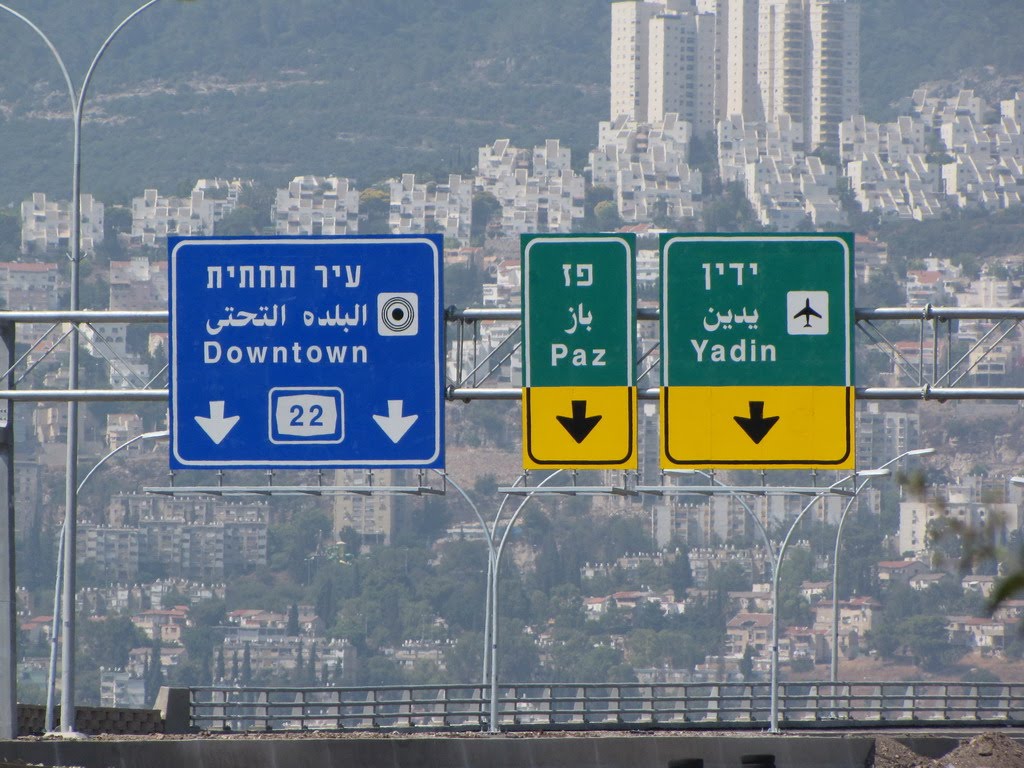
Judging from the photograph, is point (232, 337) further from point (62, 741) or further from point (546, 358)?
point (62, 741)

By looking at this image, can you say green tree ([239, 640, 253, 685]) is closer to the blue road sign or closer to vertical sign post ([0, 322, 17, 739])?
vertical sign post ([0, 322, 17, 739])

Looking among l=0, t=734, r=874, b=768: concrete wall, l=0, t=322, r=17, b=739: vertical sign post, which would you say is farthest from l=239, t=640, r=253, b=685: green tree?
l=0, t=322, r=17, b=739: vertical sign post

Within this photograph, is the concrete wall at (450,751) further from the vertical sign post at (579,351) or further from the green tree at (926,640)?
the green tree at (926,640)

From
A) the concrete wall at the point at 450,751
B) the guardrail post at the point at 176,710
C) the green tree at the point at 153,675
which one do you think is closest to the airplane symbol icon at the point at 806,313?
the concrete wall at the point at 450,751

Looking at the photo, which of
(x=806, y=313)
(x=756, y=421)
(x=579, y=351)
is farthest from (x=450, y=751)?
(x=806, y=313)

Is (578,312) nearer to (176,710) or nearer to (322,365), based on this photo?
(322,365)
